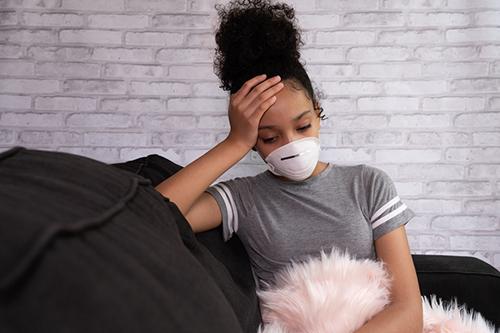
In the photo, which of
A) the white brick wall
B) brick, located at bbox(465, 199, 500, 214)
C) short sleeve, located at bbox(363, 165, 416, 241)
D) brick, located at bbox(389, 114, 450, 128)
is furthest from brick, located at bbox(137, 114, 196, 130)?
brick, located at bbox(465, 199, 500, 214)

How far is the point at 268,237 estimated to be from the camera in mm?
1175


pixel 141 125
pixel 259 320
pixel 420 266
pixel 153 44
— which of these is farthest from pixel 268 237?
pixel 153 44

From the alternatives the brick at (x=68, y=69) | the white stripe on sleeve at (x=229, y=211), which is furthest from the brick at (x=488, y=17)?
the brick at (x=68, y=69)

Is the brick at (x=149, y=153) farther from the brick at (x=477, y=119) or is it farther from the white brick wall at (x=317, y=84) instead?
the brick at (x=477, y=119)

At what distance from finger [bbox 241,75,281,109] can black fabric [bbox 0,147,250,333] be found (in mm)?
567

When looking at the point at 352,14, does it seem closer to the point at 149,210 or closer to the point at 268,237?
the point at 268,237

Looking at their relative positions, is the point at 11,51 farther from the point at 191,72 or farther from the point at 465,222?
the point at 465,222

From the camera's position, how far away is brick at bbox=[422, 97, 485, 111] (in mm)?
1807

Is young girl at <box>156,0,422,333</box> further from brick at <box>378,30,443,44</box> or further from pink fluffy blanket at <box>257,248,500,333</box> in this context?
brick at <box>378,30,443,44</box>

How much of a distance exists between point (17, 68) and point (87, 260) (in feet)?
5.51

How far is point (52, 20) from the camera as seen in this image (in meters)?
1.81

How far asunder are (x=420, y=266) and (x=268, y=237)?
402mm

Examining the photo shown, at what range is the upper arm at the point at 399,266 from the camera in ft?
3.36

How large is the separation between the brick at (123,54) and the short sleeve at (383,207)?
988 mm
